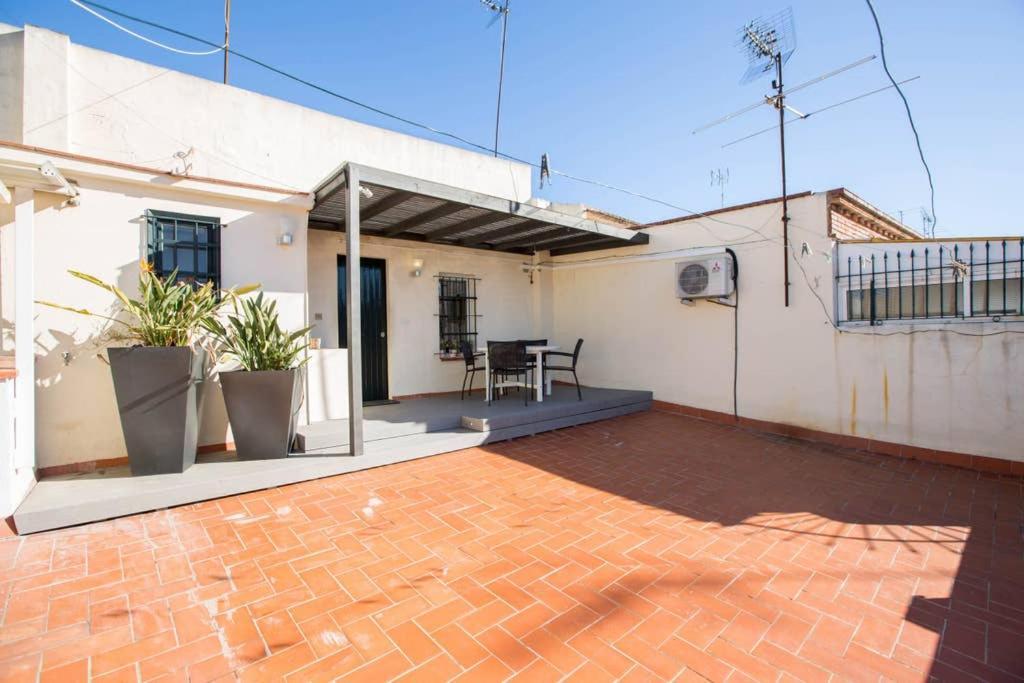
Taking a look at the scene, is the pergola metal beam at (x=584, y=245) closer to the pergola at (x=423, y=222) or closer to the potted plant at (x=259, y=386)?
the pergola at (x=423, y=222)

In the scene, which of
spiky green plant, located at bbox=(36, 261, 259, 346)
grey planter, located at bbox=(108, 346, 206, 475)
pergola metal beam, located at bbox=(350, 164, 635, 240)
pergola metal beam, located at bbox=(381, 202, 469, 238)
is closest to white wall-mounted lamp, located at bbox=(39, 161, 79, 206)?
spiky green plant, located at bbox=(36, 261, 259, 346)

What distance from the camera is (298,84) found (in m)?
5.38

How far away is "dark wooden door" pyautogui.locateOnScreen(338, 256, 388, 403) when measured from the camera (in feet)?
21.6

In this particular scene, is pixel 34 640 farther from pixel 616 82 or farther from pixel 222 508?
pixel 616 82

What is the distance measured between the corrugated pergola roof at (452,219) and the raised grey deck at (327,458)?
2505 millimetres

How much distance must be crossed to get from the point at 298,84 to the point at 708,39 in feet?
17.8

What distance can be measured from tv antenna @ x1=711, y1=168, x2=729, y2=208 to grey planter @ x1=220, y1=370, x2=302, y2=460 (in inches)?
379

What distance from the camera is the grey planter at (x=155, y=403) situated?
351cm

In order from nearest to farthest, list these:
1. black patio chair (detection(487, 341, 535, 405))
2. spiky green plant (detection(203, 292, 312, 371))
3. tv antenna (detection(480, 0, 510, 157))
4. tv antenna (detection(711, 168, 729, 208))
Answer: spiky green plant (detection(203, 292, 312, 371)) → black patio chair (detection(487, 341, 535, 405)) → tv antenna (detection(480, 0, 510, 157)) → tv antenna (detection(711, 168, 729, 208))

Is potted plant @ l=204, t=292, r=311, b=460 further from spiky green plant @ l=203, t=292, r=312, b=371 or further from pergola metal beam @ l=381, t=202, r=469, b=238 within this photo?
pergola metal beam @ l=381, t=202, r=469, b=238

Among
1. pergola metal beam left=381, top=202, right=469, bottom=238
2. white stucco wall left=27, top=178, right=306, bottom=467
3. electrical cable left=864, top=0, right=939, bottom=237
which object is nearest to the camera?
white stucco wall left=27, top=178, right=306, bottom=467

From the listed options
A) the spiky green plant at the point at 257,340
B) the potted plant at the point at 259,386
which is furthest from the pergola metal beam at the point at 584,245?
the potted plant at the point at 259,386

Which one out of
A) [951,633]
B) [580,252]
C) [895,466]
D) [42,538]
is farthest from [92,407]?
[895,466]

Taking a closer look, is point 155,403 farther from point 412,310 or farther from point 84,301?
point 412,310
